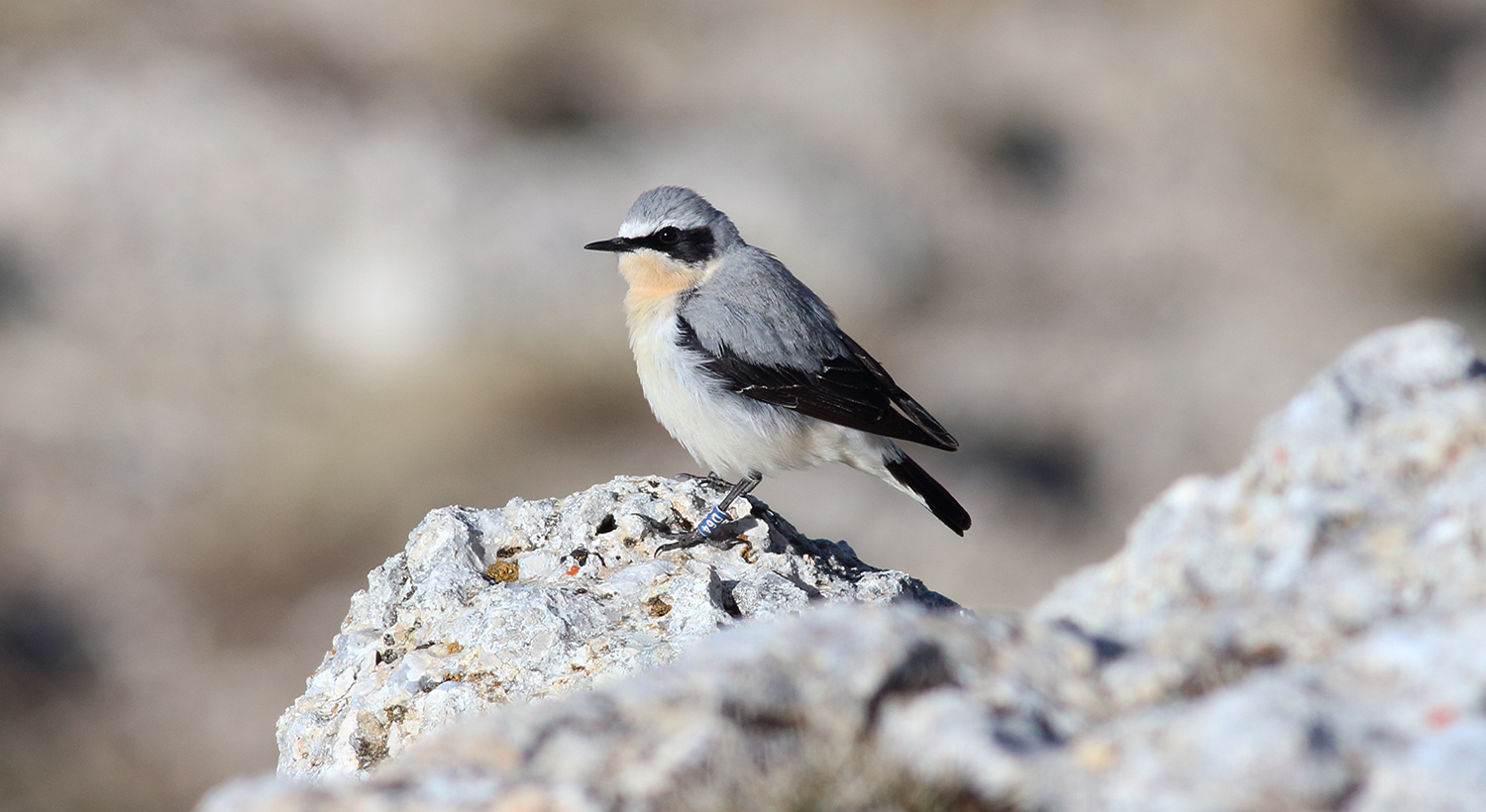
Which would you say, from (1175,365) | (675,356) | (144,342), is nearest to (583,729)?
(675,356)

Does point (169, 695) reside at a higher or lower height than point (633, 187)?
lower

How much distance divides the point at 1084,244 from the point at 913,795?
68.0 feet

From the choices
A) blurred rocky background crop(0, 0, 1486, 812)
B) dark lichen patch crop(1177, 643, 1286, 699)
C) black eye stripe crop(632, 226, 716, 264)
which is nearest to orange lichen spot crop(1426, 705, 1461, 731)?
dark lichen patch crop(1177, 643, 1286, 699)

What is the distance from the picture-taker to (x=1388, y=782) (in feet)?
7.92

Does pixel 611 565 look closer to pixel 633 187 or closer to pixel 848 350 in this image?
pixel 848 350

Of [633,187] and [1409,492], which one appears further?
[633,187]

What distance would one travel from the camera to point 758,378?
25.4 feet

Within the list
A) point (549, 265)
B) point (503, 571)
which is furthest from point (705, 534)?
point (549, 265)

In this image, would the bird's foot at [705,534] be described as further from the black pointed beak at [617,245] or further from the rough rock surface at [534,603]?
the black pointed beak at [617,245]

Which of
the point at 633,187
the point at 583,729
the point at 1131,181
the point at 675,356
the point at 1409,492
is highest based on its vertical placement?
the point at 1131,181

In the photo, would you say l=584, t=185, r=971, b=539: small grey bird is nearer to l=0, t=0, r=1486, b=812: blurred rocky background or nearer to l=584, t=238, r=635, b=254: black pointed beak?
l=584, t=238, r=635, b=254: black pointed beak

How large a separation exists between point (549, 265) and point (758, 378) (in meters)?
11.6

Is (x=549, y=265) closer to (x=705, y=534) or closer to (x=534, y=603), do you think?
(x=705, y=534)

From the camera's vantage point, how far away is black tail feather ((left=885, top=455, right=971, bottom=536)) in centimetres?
802
